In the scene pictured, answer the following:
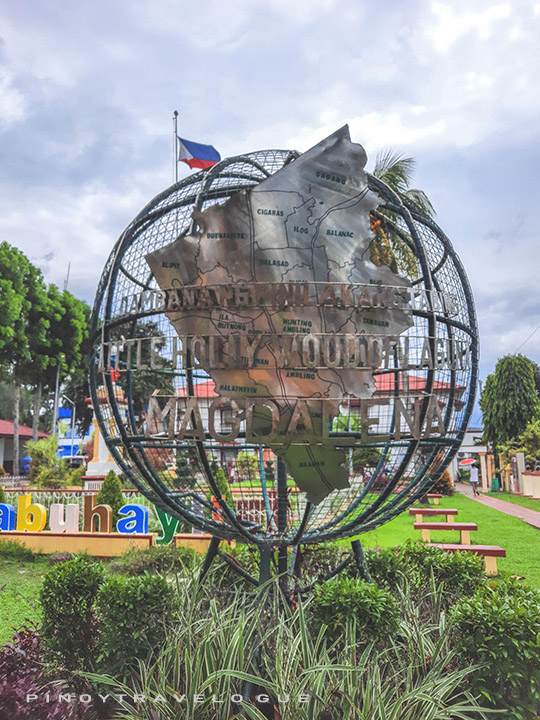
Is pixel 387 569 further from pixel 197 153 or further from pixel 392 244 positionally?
pixel 197 153

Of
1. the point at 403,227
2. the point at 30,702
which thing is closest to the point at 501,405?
the point at 403,227

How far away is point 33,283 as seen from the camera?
25.3 meters

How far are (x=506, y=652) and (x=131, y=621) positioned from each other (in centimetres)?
237

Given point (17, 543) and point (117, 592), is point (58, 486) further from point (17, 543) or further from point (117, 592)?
point (117, 592)

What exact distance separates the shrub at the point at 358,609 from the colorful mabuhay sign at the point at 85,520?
20.7ft

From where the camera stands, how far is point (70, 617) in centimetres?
435

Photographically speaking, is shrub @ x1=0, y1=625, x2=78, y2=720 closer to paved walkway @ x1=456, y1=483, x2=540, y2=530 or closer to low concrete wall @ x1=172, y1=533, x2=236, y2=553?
low concrete wall @ x1=172, y1=533, x2=236, y2=553

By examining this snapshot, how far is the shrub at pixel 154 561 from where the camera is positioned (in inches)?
314

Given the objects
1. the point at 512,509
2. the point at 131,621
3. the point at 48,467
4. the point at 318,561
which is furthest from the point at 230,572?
the point at 48,467

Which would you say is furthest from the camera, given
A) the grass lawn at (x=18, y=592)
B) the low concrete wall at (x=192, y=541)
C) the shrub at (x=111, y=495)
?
the shrub at (x=111, y=495)

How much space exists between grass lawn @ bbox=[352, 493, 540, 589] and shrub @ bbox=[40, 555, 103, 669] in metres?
5.63

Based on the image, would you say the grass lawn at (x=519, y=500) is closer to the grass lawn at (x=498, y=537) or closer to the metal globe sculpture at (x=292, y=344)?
the grass lawn at (x=498, y=537)

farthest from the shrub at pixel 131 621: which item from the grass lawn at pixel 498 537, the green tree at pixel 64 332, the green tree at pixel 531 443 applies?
the green tree at pixel 64 332

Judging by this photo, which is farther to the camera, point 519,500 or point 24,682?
point 519,500
